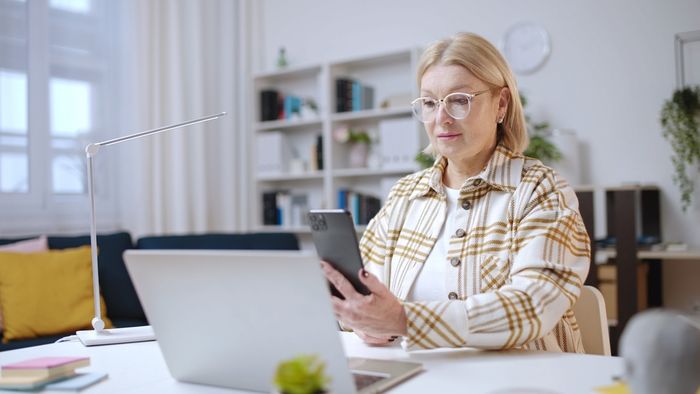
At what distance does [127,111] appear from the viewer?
3.86 m

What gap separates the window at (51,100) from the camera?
132 inches

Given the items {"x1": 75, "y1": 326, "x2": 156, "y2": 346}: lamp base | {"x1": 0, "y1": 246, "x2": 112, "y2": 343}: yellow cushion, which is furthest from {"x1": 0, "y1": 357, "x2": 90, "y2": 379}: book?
{"x1": 0, "y1": 246, "x2": 112, "y2": 343}: yellow cushion

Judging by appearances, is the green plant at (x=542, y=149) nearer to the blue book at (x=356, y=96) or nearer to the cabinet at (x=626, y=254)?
the cabinet at (x=626, y=254)

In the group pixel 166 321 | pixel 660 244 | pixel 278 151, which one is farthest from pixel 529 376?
pixel 278 151

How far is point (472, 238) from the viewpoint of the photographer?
143cm

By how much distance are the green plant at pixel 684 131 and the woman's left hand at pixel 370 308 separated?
2616 mm

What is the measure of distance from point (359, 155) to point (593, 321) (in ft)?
9.54

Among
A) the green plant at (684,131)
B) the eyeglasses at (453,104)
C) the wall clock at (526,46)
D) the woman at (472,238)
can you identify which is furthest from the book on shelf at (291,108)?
the eyeglasses at (453,104)

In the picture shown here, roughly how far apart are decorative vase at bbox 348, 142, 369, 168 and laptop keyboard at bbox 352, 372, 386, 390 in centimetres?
324

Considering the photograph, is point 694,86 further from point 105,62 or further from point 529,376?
point 105,62

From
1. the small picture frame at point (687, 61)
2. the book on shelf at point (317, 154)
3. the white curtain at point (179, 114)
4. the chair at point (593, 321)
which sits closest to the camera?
the chair at point (593, 321)

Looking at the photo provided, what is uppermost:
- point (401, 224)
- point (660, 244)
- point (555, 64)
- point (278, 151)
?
point (555, 64)

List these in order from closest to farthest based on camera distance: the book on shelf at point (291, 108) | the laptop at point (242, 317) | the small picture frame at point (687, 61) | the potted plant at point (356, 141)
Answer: the laptop at point (242, 317), the small picture frame at point (687, 61), the potted plant at point (356, 141), the book on shelf at point (291, 108)

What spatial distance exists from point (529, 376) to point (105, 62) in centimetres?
348
